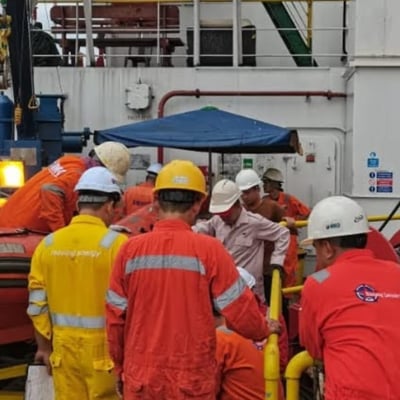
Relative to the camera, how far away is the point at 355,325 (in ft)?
8.75

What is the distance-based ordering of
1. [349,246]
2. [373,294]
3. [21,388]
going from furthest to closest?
[21,388]
[349,246]
[373,294]

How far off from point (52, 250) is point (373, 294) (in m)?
1.69

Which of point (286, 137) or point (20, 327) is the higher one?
point (286, 137)

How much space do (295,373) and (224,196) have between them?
255 centimetres

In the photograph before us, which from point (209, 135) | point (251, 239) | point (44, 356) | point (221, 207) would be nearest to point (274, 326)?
point (44, 356)

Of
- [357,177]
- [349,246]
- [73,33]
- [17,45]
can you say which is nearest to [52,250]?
[349,246]

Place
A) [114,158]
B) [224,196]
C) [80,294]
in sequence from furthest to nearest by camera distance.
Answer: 1. [224,196]
2. [114,158]
3. [80,294]

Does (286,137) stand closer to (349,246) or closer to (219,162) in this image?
(219,162)

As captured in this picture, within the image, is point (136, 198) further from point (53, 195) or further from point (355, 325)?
point (355, 325)

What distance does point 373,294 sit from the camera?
2.71 m

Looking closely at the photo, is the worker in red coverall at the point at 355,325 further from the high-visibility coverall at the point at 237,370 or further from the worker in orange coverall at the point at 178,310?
the high-visibility coverall at the point at 237,370

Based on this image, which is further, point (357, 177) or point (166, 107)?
point (166, 107)

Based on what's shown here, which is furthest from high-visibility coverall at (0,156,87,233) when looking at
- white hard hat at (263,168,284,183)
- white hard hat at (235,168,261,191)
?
white hard hat at (263,168,284,183)

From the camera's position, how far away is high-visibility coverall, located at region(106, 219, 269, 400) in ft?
10.3
